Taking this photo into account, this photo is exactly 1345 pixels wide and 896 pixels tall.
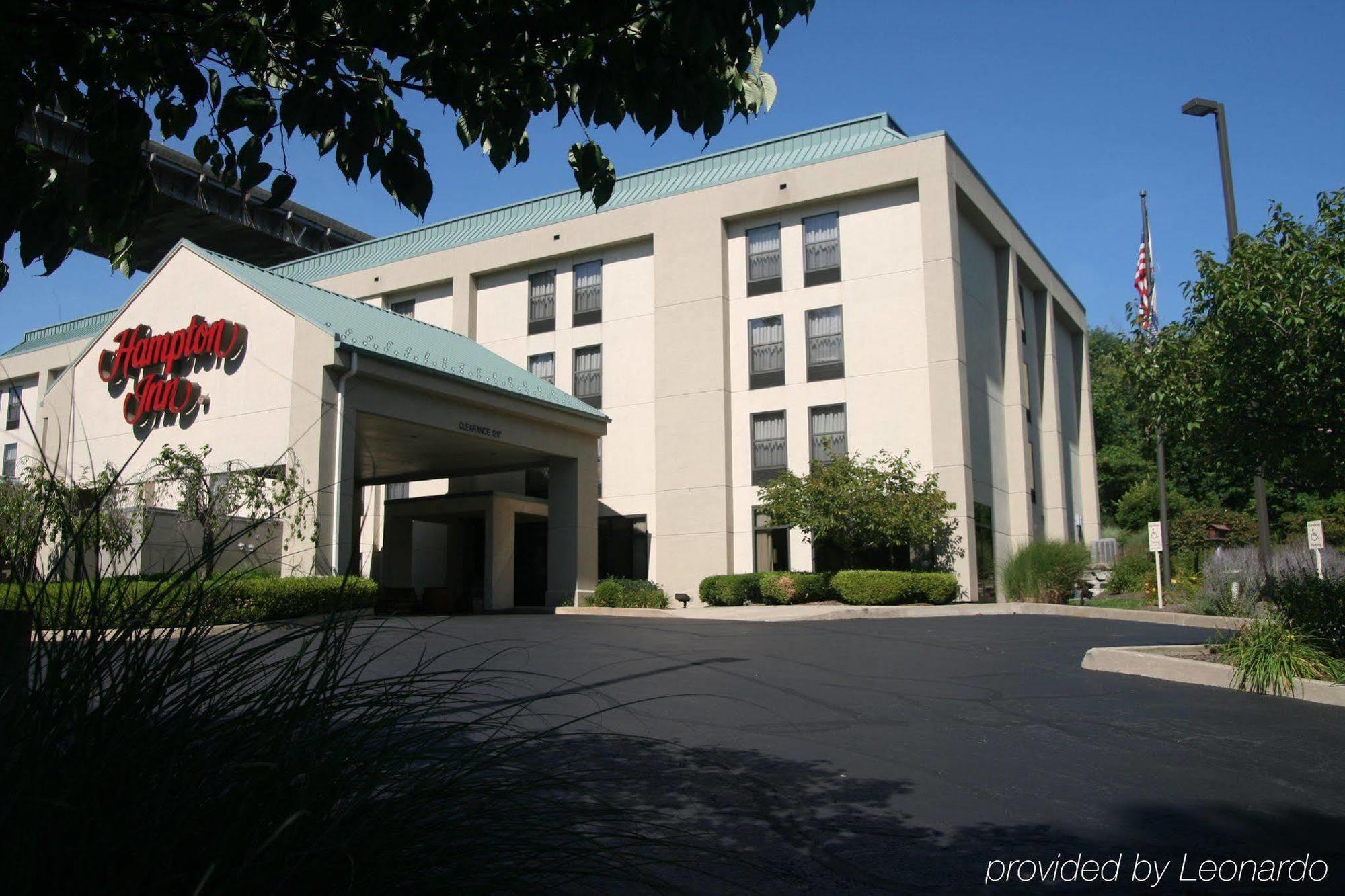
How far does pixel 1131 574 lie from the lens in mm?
A: 30609

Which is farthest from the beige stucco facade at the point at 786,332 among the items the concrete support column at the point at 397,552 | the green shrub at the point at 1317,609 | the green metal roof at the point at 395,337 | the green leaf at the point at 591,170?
the green leaf at the point at 591,170

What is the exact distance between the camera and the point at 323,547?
19453mm

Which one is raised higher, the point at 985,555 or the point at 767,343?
the point at 767,343

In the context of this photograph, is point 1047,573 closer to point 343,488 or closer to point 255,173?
point 343,488

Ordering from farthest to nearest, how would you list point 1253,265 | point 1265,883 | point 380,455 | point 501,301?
point 501,301 < point 380,455 < point 1253,265 < point 1265,883

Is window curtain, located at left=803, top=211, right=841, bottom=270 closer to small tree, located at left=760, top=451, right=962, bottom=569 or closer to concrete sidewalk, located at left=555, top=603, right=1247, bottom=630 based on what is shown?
small tree, located at left=760, top=451, right=962, bottom=569

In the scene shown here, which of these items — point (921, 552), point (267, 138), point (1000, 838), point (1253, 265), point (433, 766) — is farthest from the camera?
point (921, 552)

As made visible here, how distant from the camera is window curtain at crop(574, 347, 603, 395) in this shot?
36531mm

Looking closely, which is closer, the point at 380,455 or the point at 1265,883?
the point at 1265,883

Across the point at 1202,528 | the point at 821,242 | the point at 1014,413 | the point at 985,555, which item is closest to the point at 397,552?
the point at 821,242

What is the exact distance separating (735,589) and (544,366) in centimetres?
1240

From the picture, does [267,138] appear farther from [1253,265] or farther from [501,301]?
[501,301]

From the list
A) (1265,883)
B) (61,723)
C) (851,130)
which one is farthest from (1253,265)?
(851,130)

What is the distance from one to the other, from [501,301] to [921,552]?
18.4 metres
